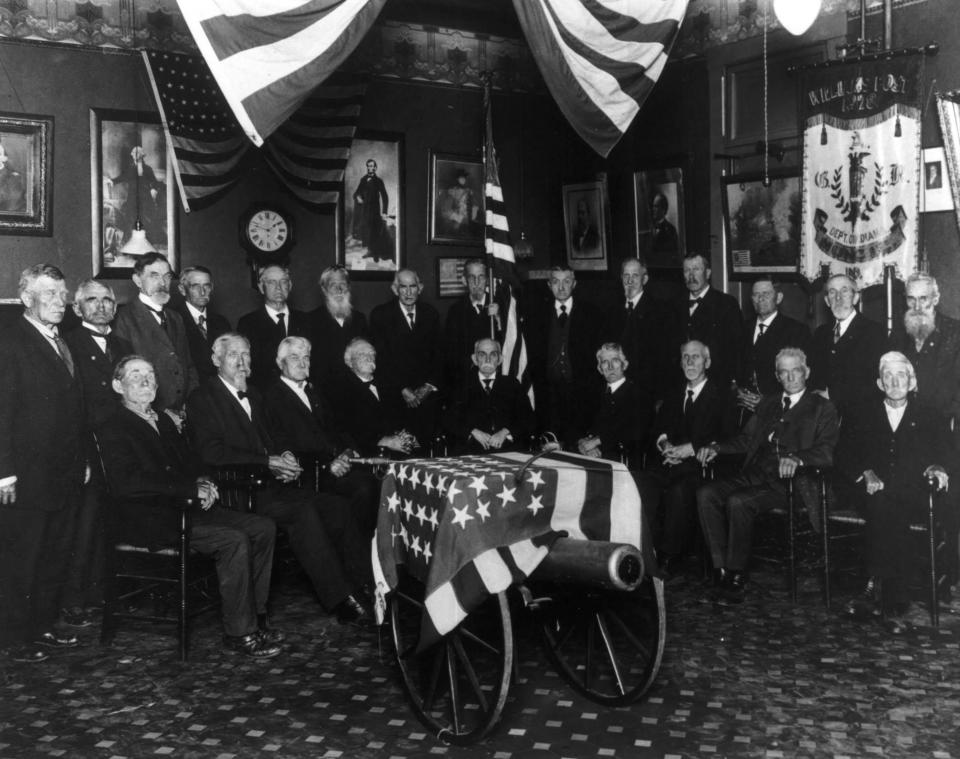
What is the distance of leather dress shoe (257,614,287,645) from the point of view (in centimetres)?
507

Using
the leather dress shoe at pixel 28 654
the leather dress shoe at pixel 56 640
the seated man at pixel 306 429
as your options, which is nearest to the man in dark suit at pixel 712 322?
the seated man at pixel 306 429

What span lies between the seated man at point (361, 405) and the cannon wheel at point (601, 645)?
1974mm

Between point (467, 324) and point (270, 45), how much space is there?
2.87 metres

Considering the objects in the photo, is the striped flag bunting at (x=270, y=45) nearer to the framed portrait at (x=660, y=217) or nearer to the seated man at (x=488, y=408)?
the seated man at (x=488, y=408)

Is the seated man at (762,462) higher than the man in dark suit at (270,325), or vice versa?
the man in dark suit at (270,325)

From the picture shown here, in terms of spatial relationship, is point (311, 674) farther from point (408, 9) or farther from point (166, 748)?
point (408, 9)

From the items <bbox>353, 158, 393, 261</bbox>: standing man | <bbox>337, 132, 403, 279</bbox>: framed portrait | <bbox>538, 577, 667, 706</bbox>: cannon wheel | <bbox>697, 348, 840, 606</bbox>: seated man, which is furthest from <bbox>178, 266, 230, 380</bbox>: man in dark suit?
<bbox>697, 348, 840, 606</bbox>: seated man

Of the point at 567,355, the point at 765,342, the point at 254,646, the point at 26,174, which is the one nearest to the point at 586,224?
the point at 567,355

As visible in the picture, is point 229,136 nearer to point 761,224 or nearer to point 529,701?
point 761,224

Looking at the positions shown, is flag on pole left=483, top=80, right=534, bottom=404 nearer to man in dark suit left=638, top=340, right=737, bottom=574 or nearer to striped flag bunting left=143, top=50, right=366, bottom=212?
man in dark suit left=638, top=340, right=737, bottom=574

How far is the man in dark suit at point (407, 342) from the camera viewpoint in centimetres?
722

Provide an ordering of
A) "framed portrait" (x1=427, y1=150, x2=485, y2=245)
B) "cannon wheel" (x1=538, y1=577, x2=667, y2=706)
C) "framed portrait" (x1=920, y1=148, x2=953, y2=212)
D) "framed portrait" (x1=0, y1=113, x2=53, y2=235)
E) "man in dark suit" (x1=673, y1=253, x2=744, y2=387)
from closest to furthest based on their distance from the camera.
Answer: "cannon wheel" (x1=538, y1=577, x2=667, y2=706)
"framed portrait" (x1=920, y1=148, x2=953, y2=212)
"man in dark suit" (x1=673, y1=253, x2=744, y2=387)
"framed portrait" (x1=0, y1=113, x2=53, y2=235)
"framed portrait" (x1=427, y1=150, x2=485, y2=245)

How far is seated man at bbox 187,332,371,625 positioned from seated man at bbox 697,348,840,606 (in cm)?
195

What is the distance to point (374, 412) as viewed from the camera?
21.0 feet
